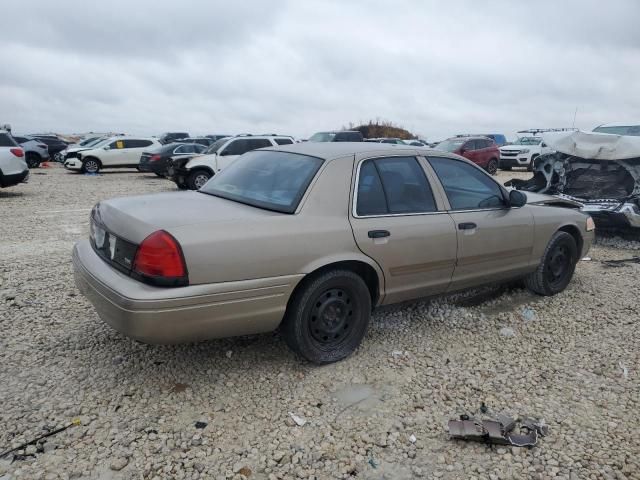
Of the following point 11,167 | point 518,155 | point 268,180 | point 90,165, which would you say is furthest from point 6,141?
point 518,155

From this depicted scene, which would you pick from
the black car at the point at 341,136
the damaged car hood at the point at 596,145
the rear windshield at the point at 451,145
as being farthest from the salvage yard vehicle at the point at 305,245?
the rear windshield at the point at 451,145

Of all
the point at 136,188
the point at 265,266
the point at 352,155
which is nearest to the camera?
the point at 265,266

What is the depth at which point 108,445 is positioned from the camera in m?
2.61

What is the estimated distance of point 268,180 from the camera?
12.1 ft

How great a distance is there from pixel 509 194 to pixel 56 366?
383 centimetres

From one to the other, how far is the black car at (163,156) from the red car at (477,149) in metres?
9.61

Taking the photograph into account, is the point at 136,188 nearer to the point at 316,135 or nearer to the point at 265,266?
the point at 316,135

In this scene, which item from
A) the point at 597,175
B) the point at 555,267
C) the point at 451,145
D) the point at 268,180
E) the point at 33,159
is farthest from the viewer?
the point at 33,159

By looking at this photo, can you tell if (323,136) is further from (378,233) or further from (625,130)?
(378,233)

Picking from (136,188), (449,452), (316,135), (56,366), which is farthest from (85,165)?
(449,452)

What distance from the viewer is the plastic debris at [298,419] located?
9.35 feet

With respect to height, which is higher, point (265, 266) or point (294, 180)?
point (294, 180)

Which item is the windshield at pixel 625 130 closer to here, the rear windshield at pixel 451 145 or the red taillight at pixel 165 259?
the rear windshield at pixel 451 145

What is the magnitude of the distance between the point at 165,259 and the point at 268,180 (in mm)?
1177
